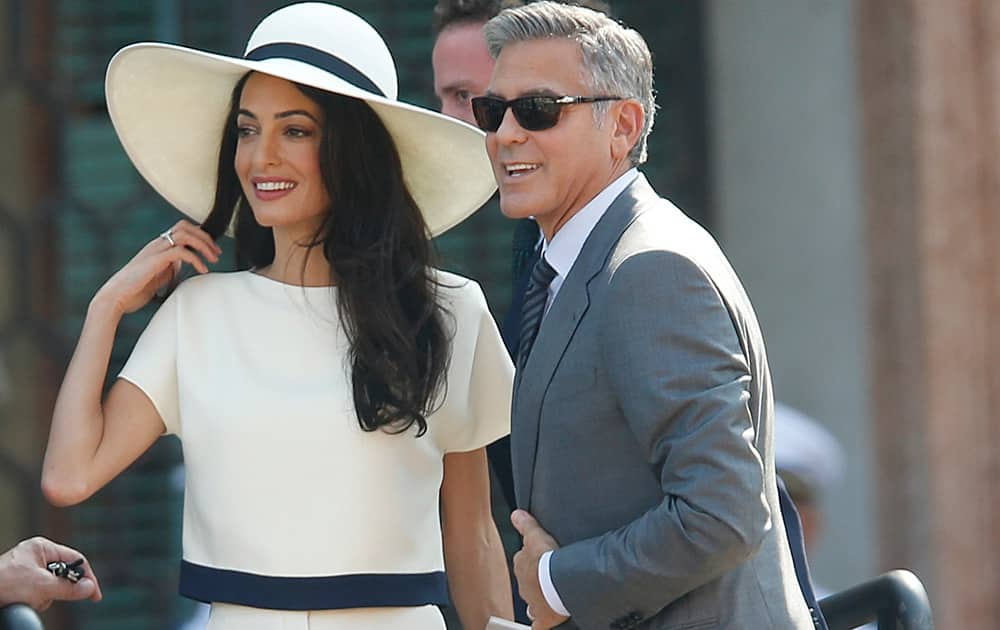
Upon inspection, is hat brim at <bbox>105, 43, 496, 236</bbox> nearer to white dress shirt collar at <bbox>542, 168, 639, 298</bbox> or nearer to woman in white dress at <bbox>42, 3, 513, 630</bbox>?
woman in white dress at <bbox>42, 3, 513, 630</bbox>

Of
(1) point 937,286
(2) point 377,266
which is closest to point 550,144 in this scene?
(2) point 377,266

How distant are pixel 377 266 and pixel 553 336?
2.11 ft

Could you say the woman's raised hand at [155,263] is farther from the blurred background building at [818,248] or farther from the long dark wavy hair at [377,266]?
the blurred background building at [818,248]

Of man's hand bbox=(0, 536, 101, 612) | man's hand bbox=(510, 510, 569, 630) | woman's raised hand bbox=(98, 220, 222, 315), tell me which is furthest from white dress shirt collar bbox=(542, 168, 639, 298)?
man's hand bbox=(0, 536, 101, 612)

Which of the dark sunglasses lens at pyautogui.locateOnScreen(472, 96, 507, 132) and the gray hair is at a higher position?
the gray hair

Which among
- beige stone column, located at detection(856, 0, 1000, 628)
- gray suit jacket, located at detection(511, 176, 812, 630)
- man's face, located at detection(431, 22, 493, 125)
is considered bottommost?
beige stone column, located at detection(856, 0, 1000, 628)

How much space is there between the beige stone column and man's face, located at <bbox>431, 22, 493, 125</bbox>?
214 cm

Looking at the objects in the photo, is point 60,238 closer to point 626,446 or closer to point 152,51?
point 152,51

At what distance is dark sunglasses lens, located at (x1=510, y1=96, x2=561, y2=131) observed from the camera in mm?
2732

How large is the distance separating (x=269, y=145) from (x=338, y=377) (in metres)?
0.39

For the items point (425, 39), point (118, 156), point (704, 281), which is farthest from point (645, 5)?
point (704, 281)

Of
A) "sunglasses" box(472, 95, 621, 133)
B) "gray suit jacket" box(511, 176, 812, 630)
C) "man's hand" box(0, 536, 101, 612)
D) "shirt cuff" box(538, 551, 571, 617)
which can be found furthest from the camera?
"man's hand" box(0, 536, 101, 612)

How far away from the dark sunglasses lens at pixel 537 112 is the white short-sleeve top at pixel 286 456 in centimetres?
60

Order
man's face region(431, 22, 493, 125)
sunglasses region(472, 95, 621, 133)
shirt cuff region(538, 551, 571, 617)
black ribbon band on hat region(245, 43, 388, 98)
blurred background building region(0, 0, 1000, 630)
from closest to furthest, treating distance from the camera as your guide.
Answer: shirt cuff region(538, 551, 571, 617) < sunglasses region(472, 95, 621, 133) < black ribbon band on hat region(245, 43, 388, 98) < man's face region(431, 22, 493, 125) < blurred background building region(0, 0, 1000, 630)
